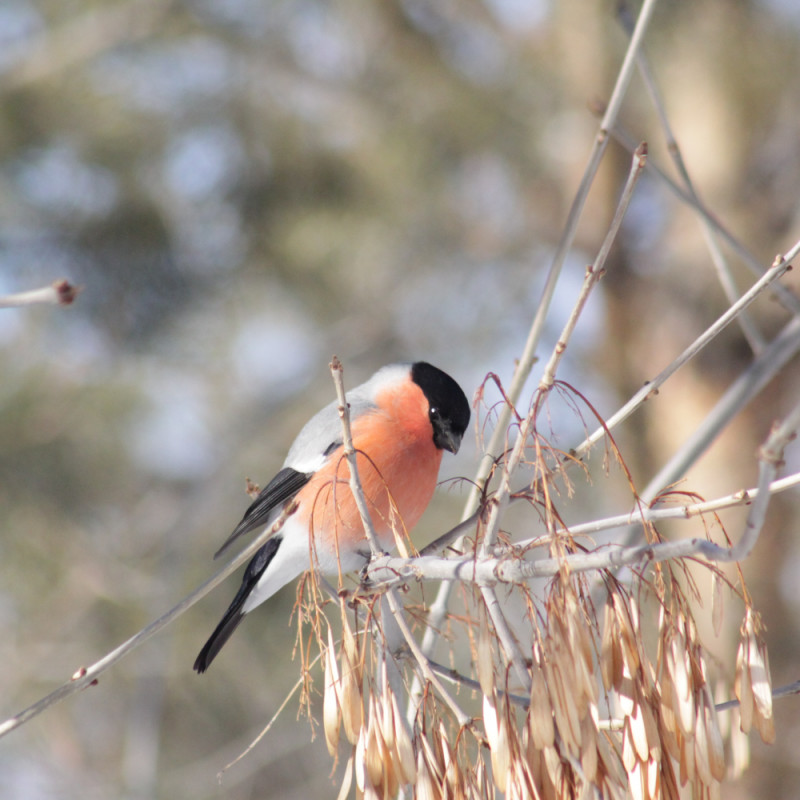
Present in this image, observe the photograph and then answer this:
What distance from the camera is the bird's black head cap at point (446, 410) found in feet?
5.80

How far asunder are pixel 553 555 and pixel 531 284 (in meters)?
3.52

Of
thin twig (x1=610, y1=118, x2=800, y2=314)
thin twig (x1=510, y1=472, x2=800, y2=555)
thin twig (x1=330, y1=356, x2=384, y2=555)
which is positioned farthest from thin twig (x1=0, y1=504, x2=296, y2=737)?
thin twig (x1=610, y1=118, x2=800, y2=314)

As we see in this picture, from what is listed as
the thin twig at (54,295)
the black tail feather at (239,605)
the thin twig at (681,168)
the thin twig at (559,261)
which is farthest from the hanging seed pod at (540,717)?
the black tail feather at (239,605)

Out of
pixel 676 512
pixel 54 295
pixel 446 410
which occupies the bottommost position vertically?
pixel 676 512

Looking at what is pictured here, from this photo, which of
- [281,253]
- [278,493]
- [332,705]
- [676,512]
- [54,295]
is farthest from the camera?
[281,253]

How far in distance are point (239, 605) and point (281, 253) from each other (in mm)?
2320

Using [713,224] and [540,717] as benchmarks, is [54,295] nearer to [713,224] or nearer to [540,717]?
[540,717]

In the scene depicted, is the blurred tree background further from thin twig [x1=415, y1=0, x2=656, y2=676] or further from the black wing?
thin twig [x1=415, y1=0, x2=656, y2=676]

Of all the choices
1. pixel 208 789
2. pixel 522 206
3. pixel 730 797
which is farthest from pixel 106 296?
pixel 730 797

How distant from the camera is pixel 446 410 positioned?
1.78 meters

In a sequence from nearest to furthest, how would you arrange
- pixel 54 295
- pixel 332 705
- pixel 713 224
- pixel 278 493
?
1. pixel 54 295
2. pixel 332 705
3. pixel 713 224
4. pixel 278 493

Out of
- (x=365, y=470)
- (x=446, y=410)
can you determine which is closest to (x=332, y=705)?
(x=365, y=470)

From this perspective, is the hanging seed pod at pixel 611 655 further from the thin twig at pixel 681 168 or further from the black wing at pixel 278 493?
the black wing at pixel 278 493

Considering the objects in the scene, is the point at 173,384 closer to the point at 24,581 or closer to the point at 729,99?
the point at 24,581
